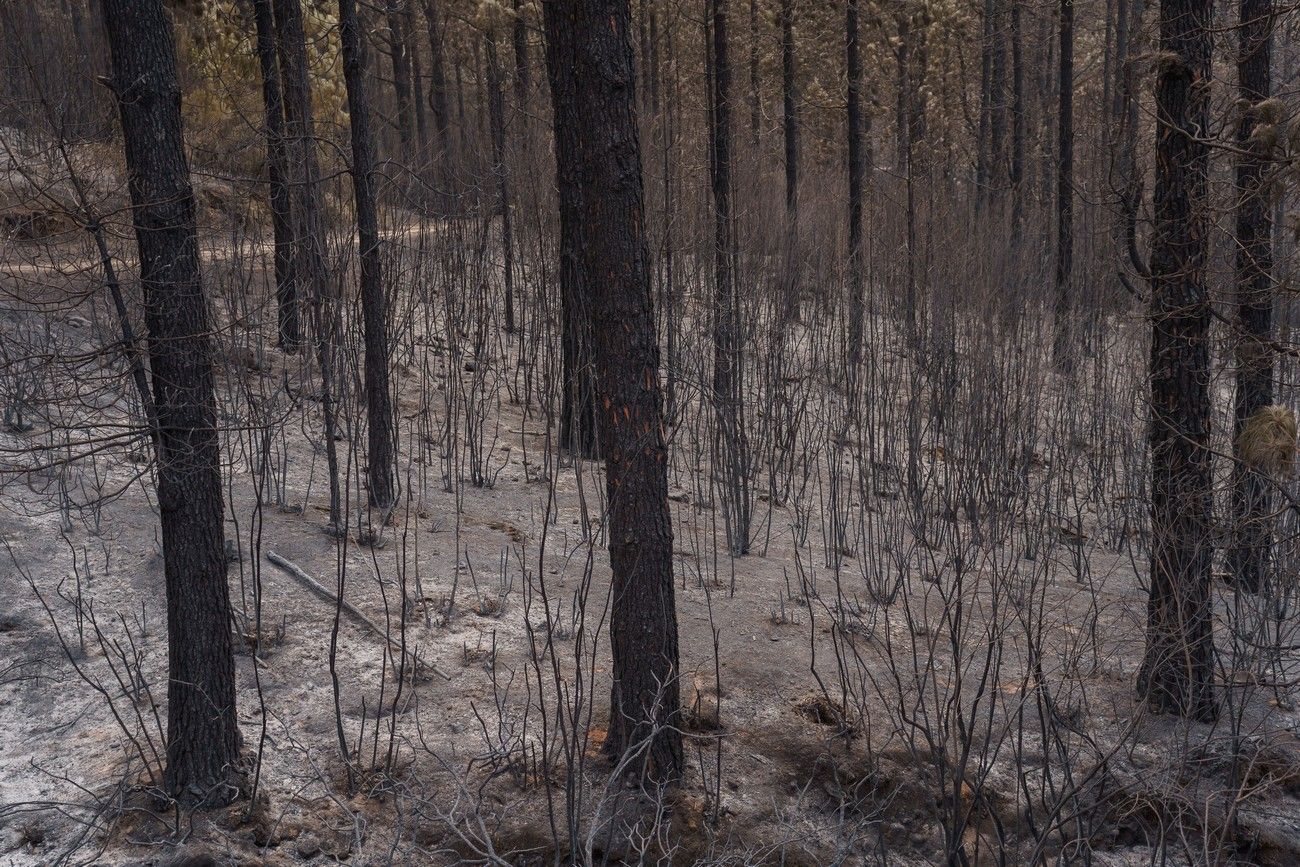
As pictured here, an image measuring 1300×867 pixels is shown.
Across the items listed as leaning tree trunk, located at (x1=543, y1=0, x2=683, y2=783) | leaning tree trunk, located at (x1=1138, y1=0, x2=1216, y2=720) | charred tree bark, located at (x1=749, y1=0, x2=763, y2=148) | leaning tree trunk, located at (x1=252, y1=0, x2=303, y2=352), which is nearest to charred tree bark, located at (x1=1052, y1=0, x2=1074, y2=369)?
charred tree bark, located at (x1=749, y1=0, x2=763, y2=148)

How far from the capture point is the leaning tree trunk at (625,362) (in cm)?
444

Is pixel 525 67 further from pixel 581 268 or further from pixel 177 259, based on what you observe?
pixel 177 259

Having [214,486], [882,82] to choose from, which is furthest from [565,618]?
[882,82]

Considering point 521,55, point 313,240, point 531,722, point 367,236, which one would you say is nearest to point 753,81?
point 521,55

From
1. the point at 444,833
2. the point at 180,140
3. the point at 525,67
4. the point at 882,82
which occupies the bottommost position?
the point at 444,833

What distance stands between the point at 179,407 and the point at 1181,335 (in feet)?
15.1

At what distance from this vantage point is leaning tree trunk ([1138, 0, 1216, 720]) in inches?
215

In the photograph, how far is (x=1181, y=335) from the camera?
5.57 meters

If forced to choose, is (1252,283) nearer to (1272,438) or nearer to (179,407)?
(1272,438)

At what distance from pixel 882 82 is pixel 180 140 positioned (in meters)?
22.3

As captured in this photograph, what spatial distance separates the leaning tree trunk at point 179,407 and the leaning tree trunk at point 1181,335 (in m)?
4.23

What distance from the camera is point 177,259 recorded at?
4125 mm

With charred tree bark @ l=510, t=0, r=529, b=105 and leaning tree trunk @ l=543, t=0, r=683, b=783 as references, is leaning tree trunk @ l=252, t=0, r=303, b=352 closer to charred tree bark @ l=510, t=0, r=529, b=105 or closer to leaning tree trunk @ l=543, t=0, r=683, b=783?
charred tree bark @ l=510, t=0, r=529, b=105

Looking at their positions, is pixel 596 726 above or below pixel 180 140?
below
